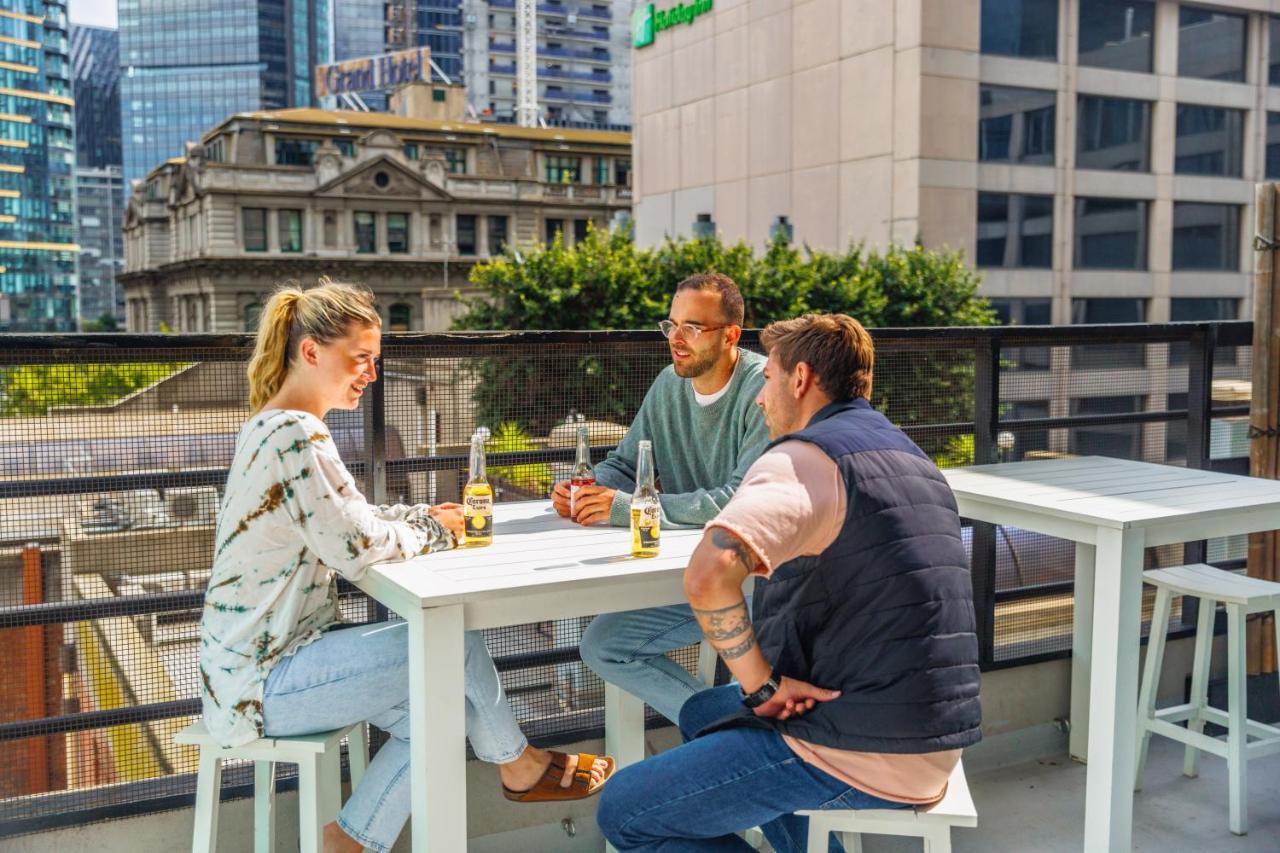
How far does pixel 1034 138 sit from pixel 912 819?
119 feet

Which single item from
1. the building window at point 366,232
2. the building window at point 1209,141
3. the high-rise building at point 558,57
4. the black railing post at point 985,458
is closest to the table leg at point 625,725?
the black railing post at point 985,458

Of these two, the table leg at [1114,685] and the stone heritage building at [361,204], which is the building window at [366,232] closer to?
the stone heritage building at [361,204]

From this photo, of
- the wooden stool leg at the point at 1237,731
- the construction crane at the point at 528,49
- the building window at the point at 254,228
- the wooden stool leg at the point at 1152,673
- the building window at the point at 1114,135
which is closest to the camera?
the wooden stool leg at the point at 1237,731

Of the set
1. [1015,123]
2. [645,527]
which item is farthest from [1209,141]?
[645,527]

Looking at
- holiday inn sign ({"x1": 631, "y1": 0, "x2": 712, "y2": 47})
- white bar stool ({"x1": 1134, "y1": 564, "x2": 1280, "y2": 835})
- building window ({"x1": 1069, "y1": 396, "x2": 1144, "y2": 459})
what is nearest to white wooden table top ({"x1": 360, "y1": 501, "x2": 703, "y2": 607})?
white bar stool ({"x1": 1134, "y1": 564, "x2": 1280, "y2": 835})

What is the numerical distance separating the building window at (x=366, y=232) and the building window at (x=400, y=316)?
3919 mm

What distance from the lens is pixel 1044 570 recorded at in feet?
15.3

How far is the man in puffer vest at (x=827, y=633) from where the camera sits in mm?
2104

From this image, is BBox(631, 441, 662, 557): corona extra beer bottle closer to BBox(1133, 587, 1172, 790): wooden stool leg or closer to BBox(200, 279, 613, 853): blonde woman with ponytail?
BBox(200, 279, 613, 853): blonde woman with ponytail

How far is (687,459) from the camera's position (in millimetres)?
3408

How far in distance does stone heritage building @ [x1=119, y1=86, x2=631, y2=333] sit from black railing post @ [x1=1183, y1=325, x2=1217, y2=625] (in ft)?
223

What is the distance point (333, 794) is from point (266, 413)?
1093 mm

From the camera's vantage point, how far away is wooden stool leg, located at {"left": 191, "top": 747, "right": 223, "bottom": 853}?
2637mm

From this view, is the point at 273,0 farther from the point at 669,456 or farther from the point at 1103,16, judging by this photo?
the point at 669,456
